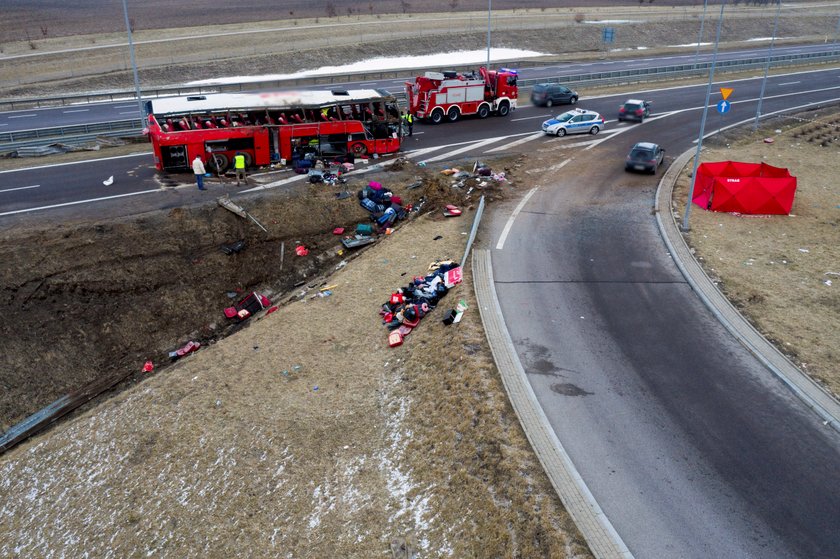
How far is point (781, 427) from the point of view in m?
11.6

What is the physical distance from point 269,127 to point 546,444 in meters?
19.7

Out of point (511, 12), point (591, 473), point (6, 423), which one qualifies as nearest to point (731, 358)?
point (591, 473)

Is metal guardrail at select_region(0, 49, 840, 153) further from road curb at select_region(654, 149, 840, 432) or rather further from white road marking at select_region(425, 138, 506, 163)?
road curb at select_region(654, 149, 840, 432)

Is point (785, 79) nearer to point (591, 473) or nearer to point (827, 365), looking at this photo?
point (827, 365)

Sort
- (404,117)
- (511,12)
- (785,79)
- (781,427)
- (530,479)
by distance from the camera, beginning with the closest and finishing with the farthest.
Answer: (530,479)
(781,427)
(404,117)
(785,79)
(511,12)

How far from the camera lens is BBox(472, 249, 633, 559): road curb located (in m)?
9.16

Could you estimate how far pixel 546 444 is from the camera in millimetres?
11031

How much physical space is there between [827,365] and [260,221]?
679 inches

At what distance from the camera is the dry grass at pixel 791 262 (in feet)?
47.8

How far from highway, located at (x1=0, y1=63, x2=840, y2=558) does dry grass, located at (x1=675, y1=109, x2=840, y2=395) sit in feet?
4.03

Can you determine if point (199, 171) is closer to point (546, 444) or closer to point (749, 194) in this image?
point (546, 444)

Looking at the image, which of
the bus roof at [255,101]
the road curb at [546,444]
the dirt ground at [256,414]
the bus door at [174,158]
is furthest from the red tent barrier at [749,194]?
the bus door at [174,158]

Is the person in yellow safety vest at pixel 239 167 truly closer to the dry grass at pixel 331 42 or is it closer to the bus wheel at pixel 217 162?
the bus wheel at pixel 217 162

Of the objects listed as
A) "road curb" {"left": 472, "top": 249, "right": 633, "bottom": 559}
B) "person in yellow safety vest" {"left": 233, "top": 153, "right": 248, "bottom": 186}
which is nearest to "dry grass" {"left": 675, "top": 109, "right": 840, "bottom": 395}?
"road curb" {"left": 472, "top": 249, "right": 633, "bottom": 559}
